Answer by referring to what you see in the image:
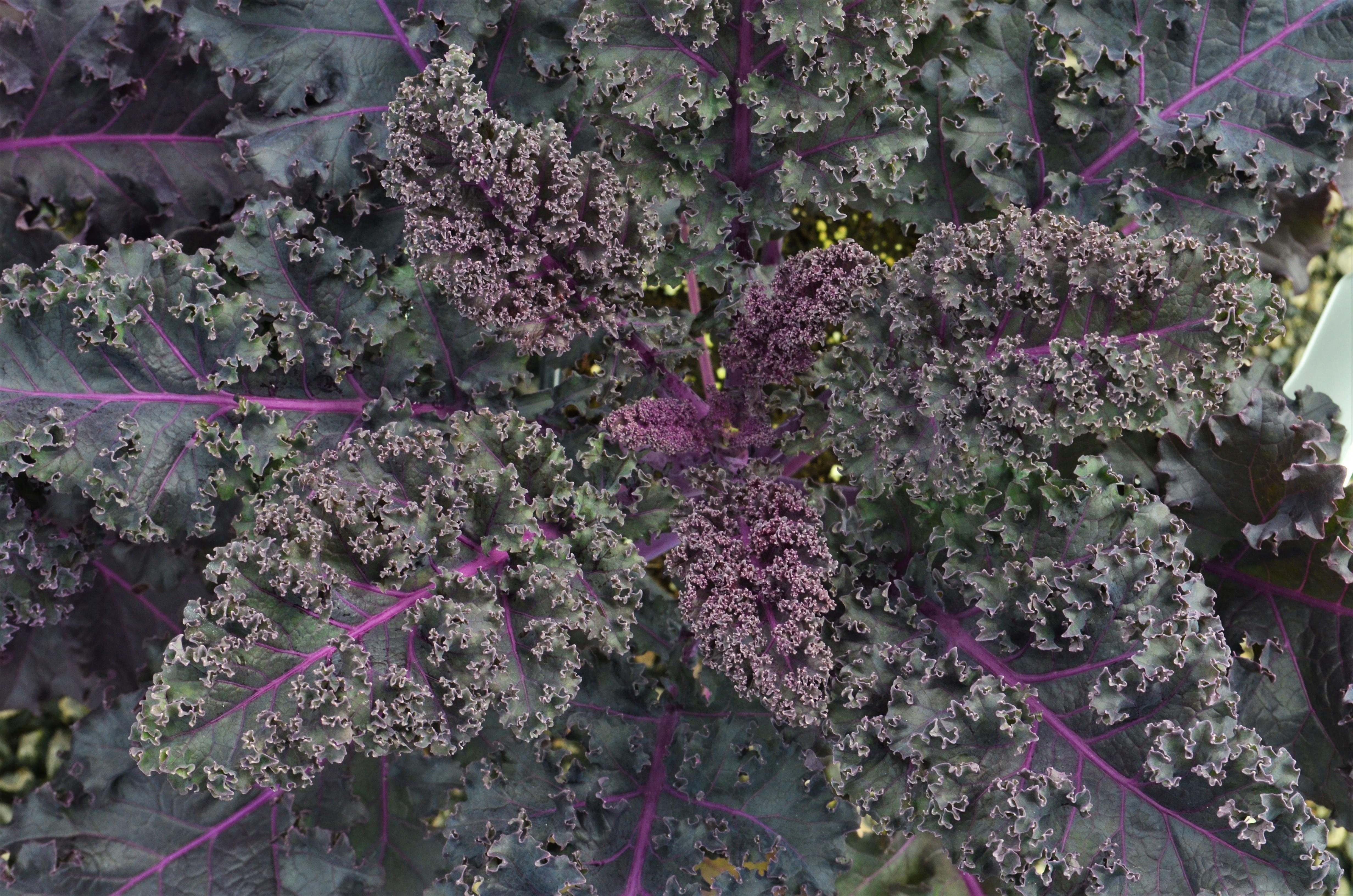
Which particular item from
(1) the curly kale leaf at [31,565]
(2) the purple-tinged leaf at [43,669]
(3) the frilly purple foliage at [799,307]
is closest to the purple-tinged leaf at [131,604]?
(2) the purple-tinged leaf at [43,669]

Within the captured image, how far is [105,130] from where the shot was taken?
82.8 inches

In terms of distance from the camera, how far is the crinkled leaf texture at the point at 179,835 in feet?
6.24

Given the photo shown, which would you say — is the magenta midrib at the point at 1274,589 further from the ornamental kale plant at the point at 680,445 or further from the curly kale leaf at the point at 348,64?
the curly kale leaf at the point at 348,64

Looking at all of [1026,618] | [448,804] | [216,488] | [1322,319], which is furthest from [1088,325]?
[448,804]

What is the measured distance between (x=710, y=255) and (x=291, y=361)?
0.75 metres

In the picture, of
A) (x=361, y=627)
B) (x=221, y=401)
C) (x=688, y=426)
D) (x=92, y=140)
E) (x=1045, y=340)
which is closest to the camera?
(x=361, y=627)

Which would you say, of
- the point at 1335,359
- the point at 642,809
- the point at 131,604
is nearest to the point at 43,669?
the point at 131,604

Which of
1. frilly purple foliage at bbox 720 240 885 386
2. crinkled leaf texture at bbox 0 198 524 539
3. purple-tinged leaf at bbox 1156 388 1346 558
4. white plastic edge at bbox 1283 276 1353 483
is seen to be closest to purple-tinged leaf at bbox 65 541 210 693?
crinkled leaf texture at bbox 0 198 524 539

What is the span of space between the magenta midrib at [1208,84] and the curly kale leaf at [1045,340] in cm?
43

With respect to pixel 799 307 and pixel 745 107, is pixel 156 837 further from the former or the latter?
pixel 745 107

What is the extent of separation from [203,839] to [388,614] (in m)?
0.86

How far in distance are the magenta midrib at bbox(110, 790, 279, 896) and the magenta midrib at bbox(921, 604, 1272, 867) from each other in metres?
1.26

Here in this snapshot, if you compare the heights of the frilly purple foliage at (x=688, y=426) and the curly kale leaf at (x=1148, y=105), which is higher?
the curly kale leaf at (x=1148, y=105)

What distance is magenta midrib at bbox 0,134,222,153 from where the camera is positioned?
2.08 metres
